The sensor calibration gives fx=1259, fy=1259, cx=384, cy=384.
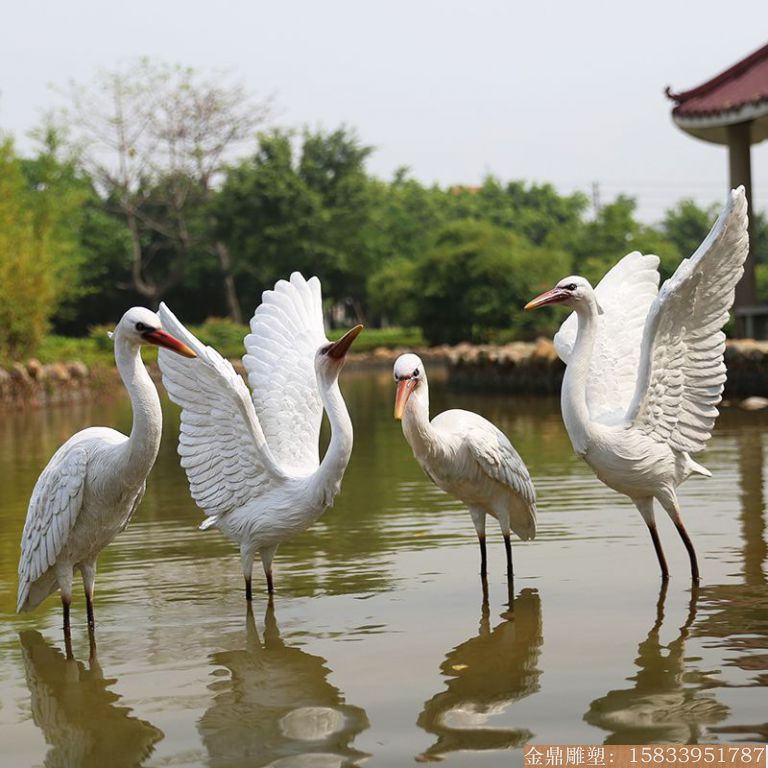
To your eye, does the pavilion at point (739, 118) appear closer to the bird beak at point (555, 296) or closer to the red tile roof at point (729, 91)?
the red tile roof at point (729, 91)

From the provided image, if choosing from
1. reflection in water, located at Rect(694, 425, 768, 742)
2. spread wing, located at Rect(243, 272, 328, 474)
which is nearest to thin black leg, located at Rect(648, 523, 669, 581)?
reflection in water, located at Rect(694, 425, 768, 742)

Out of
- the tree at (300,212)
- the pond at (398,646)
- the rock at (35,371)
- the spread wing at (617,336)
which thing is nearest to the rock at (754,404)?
the pond at (398,646)

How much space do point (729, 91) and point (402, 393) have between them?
13998 millimetres

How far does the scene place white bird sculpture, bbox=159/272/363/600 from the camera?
6.40 m

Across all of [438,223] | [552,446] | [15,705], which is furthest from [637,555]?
[438,223]

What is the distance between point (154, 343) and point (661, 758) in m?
2.87

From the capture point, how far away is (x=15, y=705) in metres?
5.16

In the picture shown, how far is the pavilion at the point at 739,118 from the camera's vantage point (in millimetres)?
17969

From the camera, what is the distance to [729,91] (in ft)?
61.3

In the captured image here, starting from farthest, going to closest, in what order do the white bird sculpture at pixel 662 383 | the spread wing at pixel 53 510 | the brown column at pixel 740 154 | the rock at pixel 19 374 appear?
1. the rock at pixel 19 374
2. the brown column at pixel 740 154
3. the white bird sculpture at pixel 662 383
4. the spread wing at pixel 53 510

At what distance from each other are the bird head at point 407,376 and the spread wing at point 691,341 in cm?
115

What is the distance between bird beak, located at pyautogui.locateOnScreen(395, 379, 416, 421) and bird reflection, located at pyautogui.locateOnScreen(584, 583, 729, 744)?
168 centimetres

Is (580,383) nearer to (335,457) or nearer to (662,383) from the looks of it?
(662,383)

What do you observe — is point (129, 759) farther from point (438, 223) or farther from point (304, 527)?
point (438, 223)
